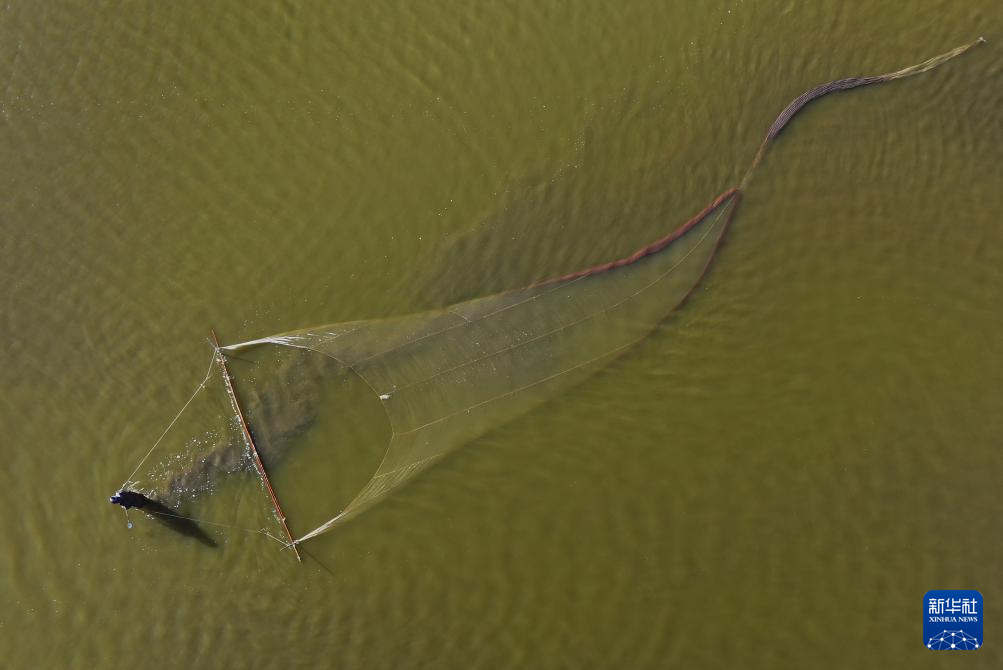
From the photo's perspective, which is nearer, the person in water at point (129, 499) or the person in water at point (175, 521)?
the person in water at point (129, 499)

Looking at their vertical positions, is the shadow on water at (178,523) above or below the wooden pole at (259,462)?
below

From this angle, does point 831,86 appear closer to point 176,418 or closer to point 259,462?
point 259,462

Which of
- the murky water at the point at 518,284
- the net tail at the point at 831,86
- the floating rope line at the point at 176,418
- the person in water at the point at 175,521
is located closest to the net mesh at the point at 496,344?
the murky water at the point at 518,284

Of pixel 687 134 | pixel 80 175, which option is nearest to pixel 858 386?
pixel 687 134

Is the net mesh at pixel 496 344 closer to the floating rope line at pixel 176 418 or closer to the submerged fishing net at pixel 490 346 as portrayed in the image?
the submerged fishing net at pixel 490 346

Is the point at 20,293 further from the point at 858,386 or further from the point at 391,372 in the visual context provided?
the point at 858,386

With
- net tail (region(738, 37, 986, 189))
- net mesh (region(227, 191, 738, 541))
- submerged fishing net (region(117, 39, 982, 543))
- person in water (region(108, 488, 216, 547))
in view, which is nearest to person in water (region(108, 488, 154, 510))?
person in water (region(108, 488, 216, 547))
